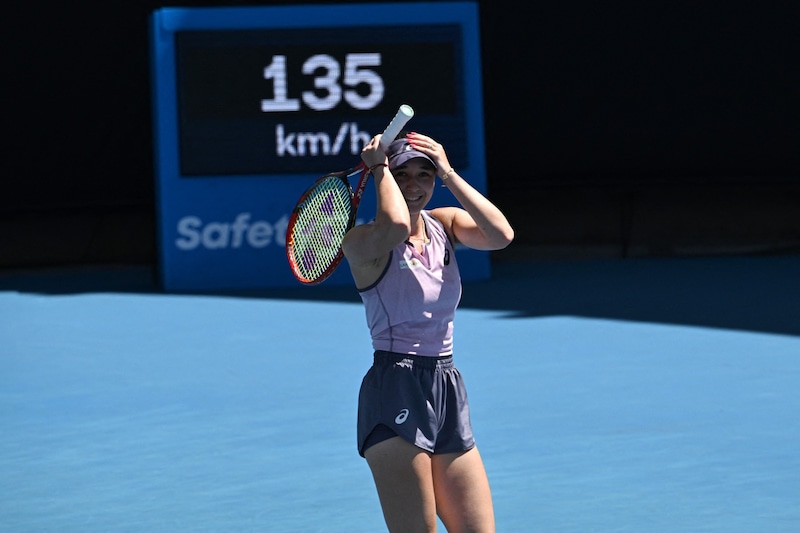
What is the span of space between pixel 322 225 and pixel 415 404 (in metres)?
0.84

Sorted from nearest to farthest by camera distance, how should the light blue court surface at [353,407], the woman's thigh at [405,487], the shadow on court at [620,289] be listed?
the woman's thigh at [405,487] → the light blue court surface at [353,407] → the shadow on court at [620,289]

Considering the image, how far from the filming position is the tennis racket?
14.2 feet

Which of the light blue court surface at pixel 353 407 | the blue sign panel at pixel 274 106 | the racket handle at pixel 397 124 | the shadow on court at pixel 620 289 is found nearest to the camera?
the racket handle at pixel 397 124

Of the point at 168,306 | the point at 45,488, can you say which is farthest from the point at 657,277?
the point at 45,488

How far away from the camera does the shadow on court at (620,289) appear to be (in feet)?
34.7

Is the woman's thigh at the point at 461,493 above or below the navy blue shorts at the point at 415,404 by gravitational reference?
below

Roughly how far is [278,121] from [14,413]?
206 inches

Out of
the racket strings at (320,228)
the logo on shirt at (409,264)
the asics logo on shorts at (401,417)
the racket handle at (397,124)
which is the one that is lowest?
the asics logo on shorts at (401,417)

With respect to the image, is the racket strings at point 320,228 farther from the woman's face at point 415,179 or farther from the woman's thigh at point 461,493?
the woman's thigh at point 461,493

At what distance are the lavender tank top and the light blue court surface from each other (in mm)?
1531

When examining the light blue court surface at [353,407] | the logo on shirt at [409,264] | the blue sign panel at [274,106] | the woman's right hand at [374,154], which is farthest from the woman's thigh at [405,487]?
the blue sign panel at [274,106]

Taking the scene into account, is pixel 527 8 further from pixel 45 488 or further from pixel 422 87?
pixel 45 488

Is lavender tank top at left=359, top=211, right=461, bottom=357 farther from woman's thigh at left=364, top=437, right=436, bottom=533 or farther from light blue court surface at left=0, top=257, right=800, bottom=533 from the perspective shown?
light blue court surface at left=0, top=257, right=800, bottom=533

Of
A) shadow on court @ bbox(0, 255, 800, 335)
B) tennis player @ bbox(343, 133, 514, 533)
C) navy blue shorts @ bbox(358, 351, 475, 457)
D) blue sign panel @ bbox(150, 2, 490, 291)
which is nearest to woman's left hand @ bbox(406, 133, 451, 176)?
tennis player @ bbox(343, 133, 514, 533)
